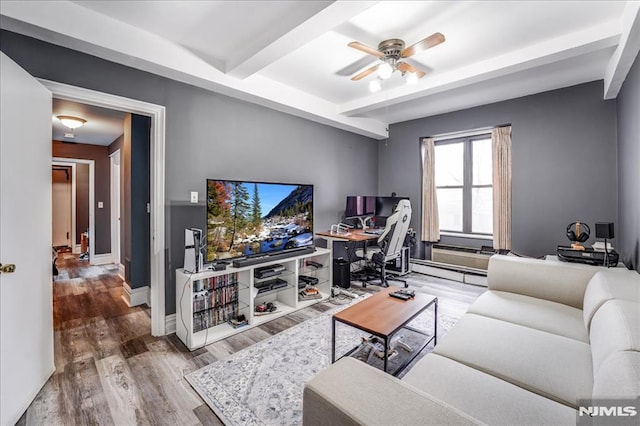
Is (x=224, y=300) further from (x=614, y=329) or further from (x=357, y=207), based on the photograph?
(x=614, y=329)

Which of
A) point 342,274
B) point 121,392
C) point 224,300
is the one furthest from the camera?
point 342,274

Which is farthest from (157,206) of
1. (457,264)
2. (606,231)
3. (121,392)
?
(457,264)

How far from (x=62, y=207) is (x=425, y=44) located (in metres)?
8.85

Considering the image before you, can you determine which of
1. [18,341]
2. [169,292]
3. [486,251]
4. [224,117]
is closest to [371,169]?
[486,251]

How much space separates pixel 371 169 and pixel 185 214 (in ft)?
11.4

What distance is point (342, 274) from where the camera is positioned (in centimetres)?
404

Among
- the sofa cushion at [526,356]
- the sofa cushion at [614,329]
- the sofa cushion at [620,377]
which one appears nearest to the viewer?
the sofa cushion at [620,377]

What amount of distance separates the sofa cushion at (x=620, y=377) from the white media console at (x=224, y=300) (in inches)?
96.1

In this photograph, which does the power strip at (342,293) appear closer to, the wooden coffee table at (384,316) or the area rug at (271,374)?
the area rug at (271,374)

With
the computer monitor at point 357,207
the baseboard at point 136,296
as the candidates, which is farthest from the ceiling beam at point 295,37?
the baseboard at point 136,296

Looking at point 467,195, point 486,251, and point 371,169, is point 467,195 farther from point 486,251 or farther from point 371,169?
point 371,169

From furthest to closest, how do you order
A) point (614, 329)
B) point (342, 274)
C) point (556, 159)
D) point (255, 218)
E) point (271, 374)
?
point (342, 274), point (556, 159), point (255, 218), point (271, 374), point (614, 329)

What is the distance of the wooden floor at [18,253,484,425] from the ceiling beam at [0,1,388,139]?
7.84 feet

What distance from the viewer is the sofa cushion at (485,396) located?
3.69ft
